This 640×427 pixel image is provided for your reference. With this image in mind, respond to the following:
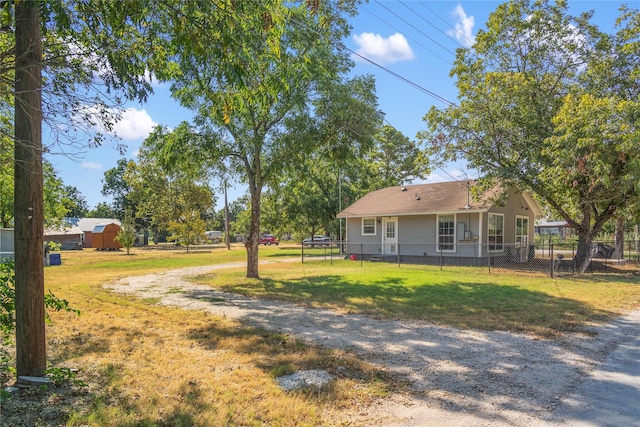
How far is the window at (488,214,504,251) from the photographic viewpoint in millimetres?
19906

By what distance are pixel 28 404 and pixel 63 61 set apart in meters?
3.54

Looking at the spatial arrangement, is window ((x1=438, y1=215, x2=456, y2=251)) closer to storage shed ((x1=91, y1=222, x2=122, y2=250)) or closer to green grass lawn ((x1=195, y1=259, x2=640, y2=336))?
green grass lawn ((x1=195, y1=259, x2=640, y2=336))

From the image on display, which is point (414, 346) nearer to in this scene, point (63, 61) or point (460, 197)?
point (63, 61)

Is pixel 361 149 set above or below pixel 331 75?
below

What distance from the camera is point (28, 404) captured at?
3412 millimetres

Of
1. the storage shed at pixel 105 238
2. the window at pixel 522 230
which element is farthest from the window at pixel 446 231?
the storage shed at pixel 105 238

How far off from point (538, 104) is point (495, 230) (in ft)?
20.9

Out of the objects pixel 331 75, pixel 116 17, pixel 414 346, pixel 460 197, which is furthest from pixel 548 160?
pixel 116 17

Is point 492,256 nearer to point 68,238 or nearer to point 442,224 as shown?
point 442,224

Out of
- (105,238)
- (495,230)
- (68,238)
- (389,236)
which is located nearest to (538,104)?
(495,230)

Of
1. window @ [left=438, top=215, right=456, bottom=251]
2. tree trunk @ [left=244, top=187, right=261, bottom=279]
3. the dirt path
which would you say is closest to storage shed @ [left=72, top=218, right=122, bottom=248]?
tree trunk @ [left=244, top=187, right=261, bottom=279]

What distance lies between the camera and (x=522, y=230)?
22.9 metres

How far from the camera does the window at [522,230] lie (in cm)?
2227

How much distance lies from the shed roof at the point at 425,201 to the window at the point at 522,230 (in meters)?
1.04
